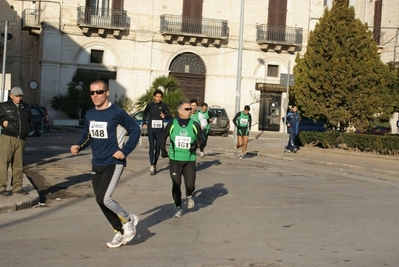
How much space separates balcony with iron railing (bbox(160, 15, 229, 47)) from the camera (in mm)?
43125

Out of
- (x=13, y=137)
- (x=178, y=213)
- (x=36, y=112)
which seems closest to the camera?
(x=178, y=213)

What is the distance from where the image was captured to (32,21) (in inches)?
1715

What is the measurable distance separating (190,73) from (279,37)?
6484 mm


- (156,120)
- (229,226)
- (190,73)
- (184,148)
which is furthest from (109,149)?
(190,73)

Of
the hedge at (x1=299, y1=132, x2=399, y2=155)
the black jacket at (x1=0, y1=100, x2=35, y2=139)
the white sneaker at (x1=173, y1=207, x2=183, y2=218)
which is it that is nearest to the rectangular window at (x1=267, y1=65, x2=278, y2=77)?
the hedge at (x1=299, y1=132, x2=399, y2=155)

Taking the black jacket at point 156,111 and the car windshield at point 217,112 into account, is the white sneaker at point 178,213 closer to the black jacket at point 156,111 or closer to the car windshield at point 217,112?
the black jacket at point 156,111

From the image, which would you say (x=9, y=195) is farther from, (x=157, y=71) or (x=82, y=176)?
(x=157, y=71)

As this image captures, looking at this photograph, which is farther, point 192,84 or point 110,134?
point 192,84

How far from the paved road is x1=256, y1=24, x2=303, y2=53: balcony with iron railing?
2907cm

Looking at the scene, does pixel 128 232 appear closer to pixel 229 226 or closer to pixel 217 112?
pixel 229 226

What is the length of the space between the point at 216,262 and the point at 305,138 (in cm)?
2001

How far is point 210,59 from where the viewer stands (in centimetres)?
4472

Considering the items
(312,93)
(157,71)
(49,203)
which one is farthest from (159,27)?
(49,203)

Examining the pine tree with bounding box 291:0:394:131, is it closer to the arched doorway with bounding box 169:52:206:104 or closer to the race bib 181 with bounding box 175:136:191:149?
the race bib 181 with bounding box 175:136:191:149
